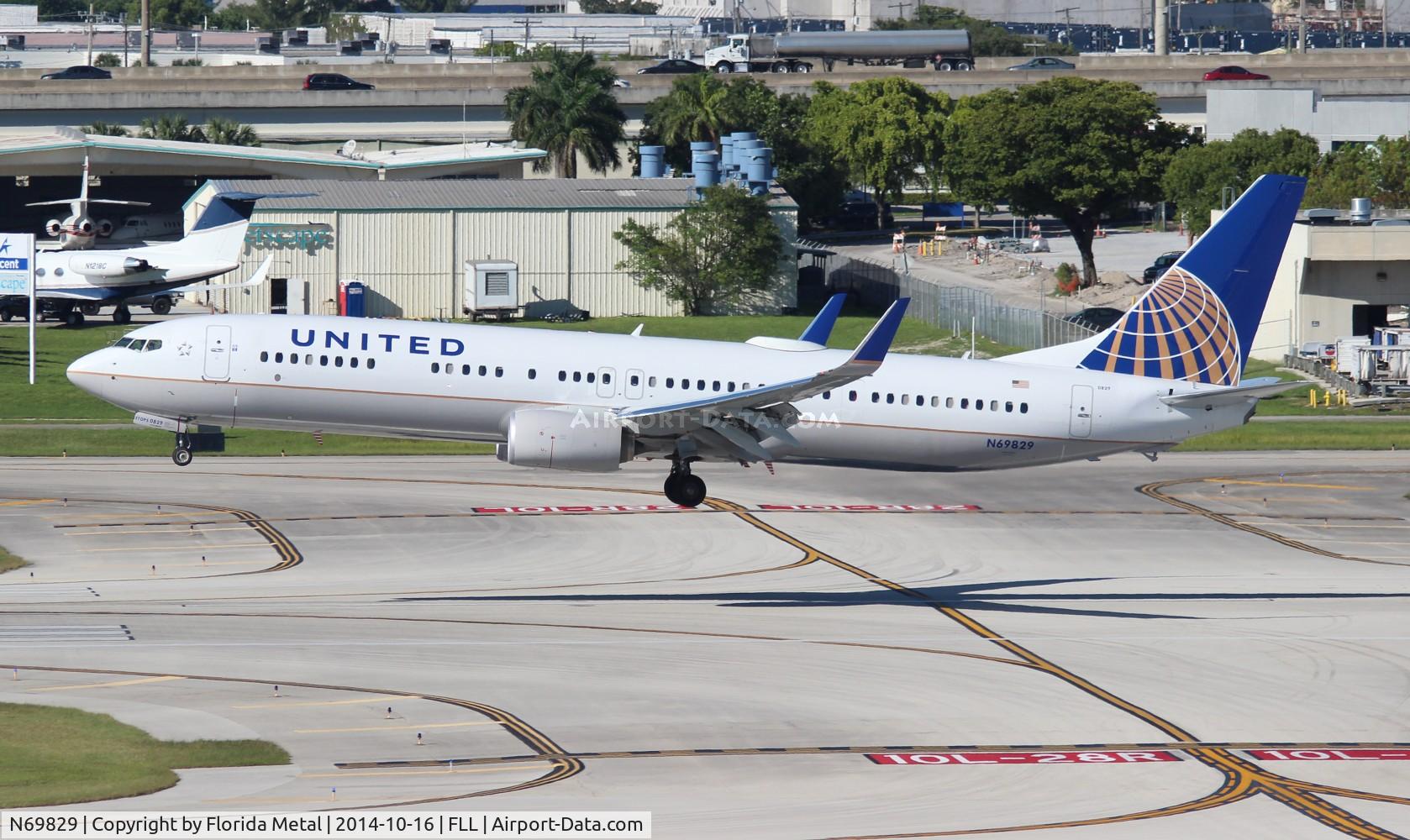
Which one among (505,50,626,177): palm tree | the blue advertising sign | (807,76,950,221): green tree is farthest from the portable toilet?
(807,76,950,221): green tree

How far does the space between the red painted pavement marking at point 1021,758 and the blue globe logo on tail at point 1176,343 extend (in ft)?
59.6

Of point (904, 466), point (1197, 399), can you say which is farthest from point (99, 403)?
point (1197, 399)

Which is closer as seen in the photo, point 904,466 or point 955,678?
point 955,678

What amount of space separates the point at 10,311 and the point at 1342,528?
81256 millimetres

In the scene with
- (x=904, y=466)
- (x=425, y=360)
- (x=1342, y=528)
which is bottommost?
(x=1342, y=528)

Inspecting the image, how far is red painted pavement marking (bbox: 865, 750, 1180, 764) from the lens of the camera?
3403 cm

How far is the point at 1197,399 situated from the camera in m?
48.7

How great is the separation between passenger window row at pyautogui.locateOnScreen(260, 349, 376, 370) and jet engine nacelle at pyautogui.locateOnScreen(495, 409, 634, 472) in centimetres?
423

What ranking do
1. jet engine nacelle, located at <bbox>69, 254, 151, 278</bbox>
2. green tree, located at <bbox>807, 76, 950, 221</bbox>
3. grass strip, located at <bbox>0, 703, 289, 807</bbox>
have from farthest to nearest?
green tree, located at <bbox>807, 76, 950, 221</bbox> < jet engine nacelle, located at <bbox>69, 254, 151, 278</bbox> < grass strip, located at <bbox>0, 703, 289, 807</bbox>

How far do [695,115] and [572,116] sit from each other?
1576 cm

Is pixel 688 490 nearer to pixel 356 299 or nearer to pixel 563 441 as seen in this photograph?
pixel 563 441

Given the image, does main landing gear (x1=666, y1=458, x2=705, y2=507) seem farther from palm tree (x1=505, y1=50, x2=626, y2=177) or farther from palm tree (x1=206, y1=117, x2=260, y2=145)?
palm tree (x1=206, y1=117, x2=260, y2=145)

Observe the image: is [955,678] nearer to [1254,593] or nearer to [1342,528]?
[1254,593]

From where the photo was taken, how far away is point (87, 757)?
32844 millimetres
